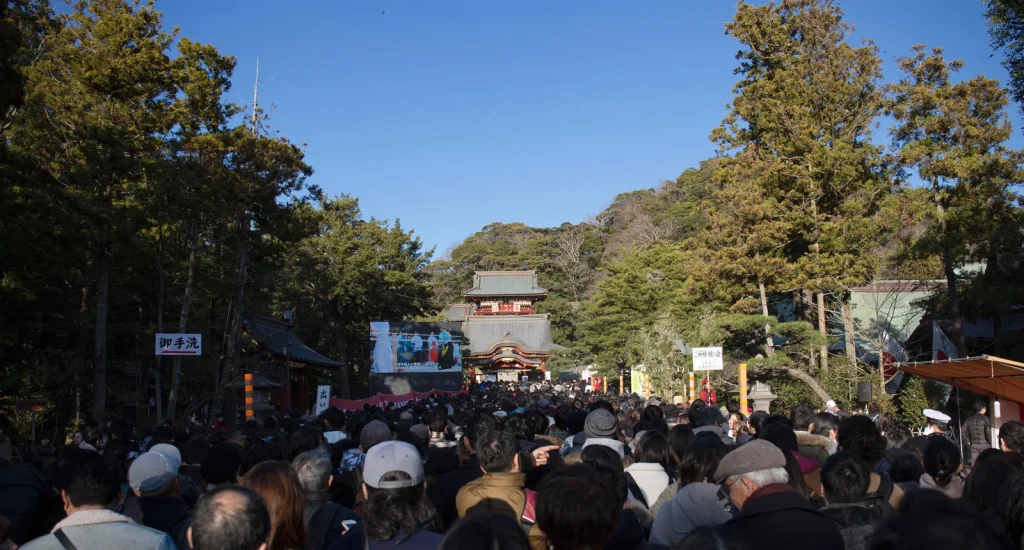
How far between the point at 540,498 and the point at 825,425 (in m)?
4.85

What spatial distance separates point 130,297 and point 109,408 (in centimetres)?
293

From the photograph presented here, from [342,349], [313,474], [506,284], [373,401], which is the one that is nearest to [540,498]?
[313,474]

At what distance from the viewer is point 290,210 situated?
19.2 metres

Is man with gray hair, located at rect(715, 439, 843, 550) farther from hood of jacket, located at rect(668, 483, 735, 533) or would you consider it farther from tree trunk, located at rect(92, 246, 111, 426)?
tree trunk, located at rect(92, 246, 111, 426)

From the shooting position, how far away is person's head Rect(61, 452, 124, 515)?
128 inches

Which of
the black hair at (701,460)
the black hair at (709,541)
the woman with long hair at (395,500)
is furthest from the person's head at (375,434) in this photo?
the black hair at (709,541)

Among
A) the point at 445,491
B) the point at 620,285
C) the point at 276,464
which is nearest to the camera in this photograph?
the point at 276,464

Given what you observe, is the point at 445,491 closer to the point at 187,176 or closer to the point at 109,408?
the point at 187,176

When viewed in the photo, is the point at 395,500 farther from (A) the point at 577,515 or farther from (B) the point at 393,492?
(A) the point at 577,515

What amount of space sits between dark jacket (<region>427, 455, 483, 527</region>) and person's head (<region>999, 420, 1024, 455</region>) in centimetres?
357

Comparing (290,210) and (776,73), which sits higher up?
(776,73)

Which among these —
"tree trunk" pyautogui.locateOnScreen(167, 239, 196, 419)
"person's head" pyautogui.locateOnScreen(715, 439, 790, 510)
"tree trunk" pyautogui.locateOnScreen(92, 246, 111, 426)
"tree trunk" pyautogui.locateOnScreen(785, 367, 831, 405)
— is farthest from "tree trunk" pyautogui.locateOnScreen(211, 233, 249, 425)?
"person's head" pyautogui.locateOnScreen(715, 439, 790, 510)

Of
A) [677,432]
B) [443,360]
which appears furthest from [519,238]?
[677,432]

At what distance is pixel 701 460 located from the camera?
4070 millimetres
